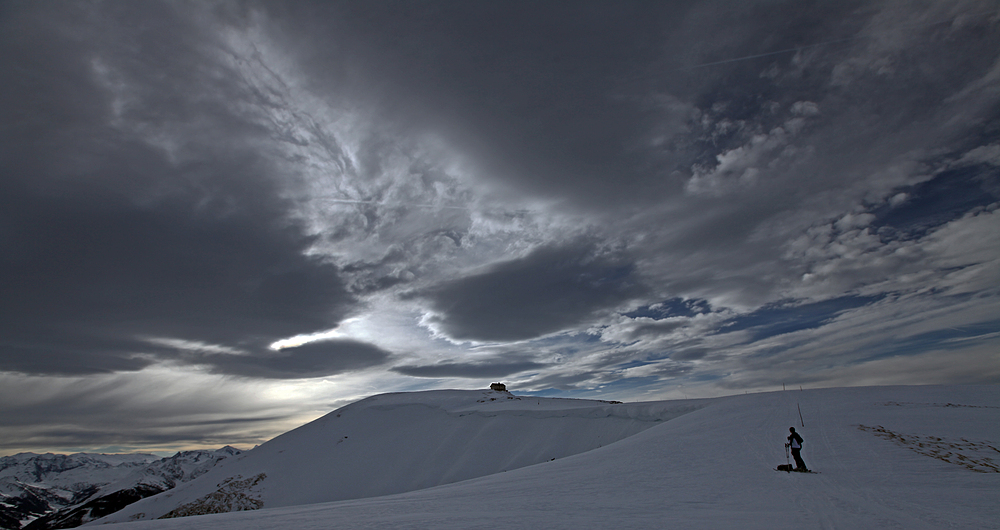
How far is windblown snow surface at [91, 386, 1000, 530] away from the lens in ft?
33.8

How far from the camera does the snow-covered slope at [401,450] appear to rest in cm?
3778

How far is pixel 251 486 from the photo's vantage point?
40156 millimetres

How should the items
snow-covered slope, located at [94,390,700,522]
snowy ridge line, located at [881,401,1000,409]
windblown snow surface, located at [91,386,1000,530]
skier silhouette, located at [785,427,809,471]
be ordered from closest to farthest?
1. windblown snow surface, located at [91,386,1000,530]
2. skier silhouette, located at [785,427,809,471]
3. snowy ridge line, located at [881,401,1000,409]
4. snow-covered slope, located at [94,390,700,522]

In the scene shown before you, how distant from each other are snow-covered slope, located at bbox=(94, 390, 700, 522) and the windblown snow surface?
19 cm

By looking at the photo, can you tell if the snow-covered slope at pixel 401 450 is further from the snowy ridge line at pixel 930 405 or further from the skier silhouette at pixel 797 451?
→ the skier silhouette at pixel 797 451

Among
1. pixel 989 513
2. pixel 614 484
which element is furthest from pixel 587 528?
pixel 989 513

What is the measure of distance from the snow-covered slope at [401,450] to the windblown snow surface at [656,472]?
185 mm

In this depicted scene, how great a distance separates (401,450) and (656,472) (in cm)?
3272

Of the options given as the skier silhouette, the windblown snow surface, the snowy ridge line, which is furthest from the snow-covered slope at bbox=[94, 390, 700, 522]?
the skier silhouette

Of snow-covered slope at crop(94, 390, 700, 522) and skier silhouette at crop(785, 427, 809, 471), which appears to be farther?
snow-covered slope at crop(94, 390, 700, 522)

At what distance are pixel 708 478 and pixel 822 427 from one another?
37.4ft

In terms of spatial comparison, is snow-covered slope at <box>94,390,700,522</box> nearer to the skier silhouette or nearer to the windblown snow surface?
the windblown snow surface

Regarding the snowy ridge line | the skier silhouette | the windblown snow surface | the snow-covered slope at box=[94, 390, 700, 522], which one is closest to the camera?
the windblown snow surface

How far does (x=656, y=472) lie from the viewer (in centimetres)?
1619
